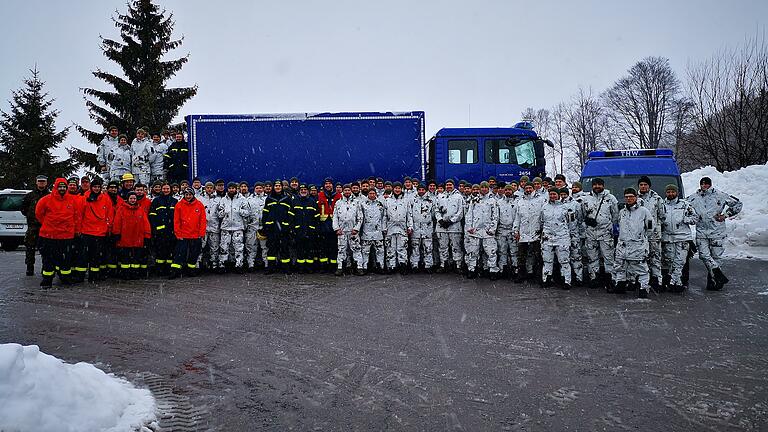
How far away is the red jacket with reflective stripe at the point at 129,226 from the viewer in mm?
11508

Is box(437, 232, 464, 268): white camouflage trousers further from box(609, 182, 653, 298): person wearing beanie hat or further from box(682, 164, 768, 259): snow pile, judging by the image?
box(682, 164, 768, 259): snow pile

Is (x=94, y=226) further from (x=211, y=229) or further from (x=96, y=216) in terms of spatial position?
(x=211, y=229)

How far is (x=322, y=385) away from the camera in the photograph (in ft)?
16.4

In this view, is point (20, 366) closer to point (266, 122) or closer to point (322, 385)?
point (322, 385)

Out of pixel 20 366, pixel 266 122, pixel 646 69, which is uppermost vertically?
pixel 646 69

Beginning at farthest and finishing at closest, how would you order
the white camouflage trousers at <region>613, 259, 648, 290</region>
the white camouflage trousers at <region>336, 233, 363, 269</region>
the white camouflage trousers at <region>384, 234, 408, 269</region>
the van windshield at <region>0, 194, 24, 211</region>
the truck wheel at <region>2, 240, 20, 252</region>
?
the truck wheel at <region>2, 240, 20, 252</region>, the van windshield at <region>0, 194, 24, 211</region>, the white camouflage trousers at <region>384, 234, 408, 269</region>, the white camouflage trousers at <region>336, 233, 363, 269</region>, the white camouflage trousers at <region>613, 259, 648, 290</region>

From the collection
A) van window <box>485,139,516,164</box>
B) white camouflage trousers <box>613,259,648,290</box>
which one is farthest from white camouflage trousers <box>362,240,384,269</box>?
white camouflage trousers <box>613,259,648,290</box>

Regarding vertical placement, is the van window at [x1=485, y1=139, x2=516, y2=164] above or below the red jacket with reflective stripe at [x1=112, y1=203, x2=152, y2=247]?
above

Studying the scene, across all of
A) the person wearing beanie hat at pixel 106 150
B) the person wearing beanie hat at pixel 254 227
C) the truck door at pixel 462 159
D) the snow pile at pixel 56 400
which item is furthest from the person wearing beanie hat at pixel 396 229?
the snow pile at pixel 56 400

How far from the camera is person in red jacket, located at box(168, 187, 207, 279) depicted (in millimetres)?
11758

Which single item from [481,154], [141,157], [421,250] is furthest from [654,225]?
[141,157]

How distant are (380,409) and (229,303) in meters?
5.12

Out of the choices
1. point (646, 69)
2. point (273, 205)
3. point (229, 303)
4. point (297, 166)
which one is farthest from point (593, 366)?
point (646, 69)

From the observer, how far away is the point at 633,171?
39.6 ft
